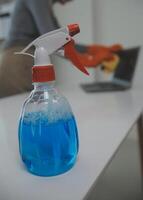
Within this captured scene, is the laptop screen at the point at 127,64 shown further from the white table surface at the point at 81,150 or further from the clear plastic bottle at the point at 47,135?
the clear plastic bottle at the point at 47,135

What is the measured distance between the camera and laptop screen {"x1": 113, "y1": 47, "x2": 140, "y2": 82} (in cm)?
130

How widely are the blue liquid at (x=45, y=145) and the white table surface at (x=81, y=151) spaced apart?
0.01 metres

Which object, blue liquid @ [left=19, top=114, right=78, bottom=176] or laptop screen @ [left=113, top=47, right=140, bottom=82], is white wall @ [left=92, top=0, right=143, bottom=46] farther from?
blue liquid @ [left=19, top=114, right=78, bottom=176]

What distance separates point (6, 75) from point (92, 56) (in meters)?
0.49

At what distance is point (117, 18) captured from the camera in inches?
61.2

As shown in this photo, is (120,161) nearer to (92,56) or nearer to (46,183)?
(92,56)

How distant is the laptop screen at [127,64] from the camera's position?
51.2 inches

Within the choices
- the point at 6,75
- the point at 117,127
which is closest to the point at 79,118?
the point at 117,127

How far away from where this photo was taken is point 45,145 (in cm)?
37

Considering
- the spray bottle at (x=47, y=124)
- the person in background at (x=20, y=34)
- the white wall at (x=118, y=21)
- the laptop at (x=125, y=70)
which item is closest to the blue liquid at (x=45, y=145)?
the spray bottle at (x=47, y=124)

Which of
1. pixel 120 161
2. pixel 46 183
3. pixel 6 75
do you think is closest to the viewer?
pixel 46 183

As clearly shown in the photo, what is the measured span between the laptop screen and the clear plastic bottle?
0.96m

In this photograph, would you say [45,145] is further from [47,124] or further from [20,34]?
[20,34]

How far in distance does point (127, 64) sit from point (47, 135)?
40.3 inches
